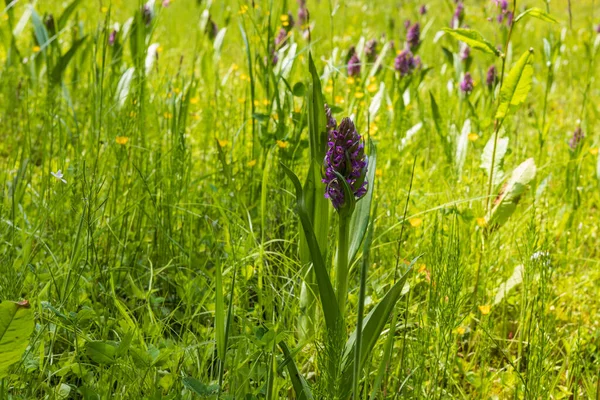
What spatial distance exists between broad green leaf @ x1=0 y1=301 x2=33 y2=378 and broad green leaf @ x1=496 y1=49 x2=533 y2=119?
4.52 feet

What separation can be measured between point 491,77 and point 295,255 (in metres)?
1.54

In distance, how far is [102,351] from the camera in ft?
3.82

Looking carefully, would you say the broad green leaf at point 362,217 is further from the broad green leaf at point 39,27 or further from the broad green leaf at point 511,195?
the broad green leaf at point 39,27

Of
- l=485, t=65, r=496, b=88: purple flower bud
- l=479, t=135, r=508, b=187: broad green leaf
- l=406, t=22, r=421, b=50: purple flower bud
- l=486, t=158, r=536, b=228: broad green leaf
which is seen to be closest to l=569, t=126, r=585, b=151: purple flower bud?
l=485, t=65, r=496, b=88: purple flower bud

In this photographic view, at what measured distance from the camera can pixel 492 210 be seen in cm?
196

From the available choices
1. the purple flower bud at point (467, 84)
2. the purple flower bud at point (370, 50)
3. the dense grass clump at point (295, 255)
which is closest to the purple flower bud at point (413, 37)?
the dense grass clump at point (295, 255)

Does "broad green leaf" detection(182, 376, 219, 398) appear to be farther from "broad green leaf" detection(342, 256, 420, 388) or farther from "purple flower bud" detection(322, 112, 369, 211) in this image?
"purple flower bud" detection(322, 112, 369, 211)

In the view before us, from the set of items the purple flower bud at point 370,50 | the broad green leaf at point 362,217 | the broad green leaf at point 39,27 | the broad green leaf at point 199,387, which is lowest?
the broad green leaf at point 199,387

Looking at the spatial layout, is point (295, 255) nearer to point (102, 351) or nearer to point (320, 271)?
point (320, 271)

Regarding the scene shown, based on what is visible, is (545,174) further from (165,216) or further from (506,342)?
(165,216)

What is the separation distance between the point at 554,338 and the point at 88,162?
54.4 inches

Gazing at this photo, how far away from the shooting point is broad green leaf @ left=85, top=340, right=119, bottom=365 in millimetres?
1153

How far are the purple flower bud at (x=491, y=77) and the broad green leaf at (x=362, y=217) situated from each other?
5.25ft

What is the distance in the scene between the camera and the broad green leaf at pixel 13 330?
3.42 ft
